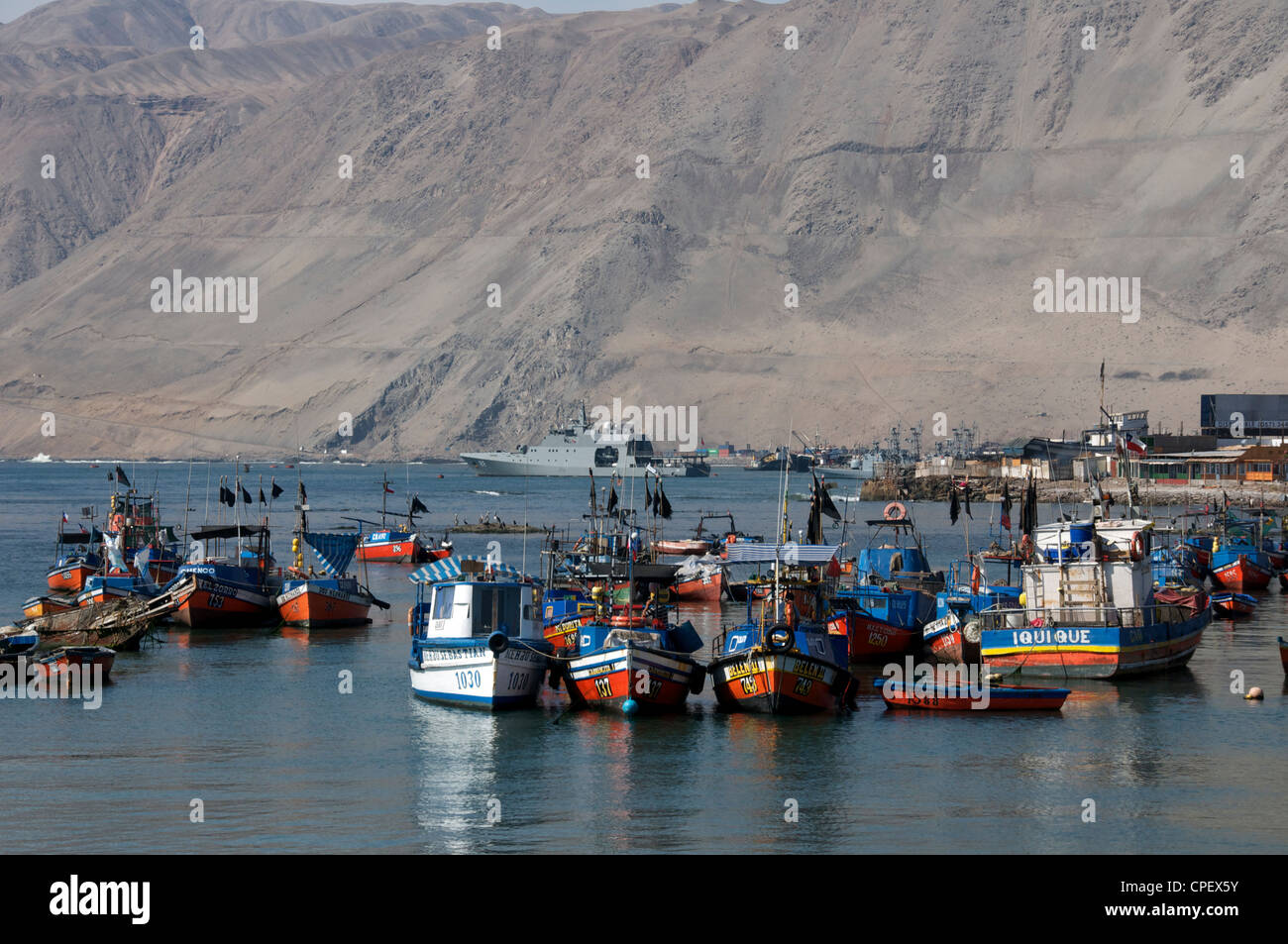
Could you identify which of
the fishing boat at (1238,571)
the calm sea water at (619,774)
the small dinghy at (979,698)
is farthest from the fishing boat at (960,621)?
the fishing boat at (1238,571)

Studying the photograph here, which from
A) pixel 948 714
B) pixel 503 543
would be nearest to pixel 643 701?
pixel 948 714

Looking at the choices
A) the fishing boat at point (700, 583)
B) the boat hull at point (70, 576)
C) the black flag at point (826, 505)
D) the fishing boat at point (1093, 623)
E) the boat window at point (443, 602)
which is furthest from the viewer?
the fishing boat at point (700, 583)

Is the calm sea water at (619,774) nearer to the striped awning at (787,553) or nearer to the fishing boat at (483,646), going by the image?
the fishing boat at (483,646)

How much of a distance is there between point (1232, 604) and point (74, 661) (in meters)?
40.7

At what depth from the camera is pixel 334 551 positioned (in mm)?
61250

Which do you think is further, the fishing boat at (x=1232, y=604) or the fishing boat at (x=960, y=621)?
the fishing boat at (x=1232, y=604)

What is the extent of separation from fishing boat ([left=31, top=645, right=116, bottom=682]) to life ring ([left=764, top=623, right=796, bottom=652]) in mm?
18284

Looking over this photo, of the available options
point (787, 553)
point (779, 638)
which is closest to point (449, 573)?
point (787, 553)

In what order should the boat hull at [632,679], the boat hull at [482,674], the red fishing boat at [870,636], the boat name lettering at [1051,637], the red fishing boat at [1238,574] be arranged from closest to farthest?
the boat hull at [632,679] → the boat hull at [482,674] → the boat name lettering at [1051,637] → the red fishing boat at [870,636] → the red fishing boat at [1238,574]

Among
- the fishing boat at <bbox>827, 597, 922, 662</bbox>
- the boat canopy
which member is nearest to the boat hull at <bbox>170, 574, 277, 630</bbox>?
the boat canopy

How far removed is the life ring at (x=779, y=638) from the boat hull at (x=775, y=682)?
0.45 feet

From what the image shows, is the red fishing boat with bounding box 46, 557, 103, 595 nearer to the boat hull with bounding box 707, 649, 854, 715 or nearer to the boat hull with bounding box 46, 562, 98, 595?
the boat hull with bounding box 46, 562, 98, 595

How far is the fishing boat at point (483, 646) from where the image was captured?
38062 mm

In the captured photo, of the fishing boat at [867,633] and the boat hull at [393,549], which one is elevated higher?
the boat hull at [393,549]
